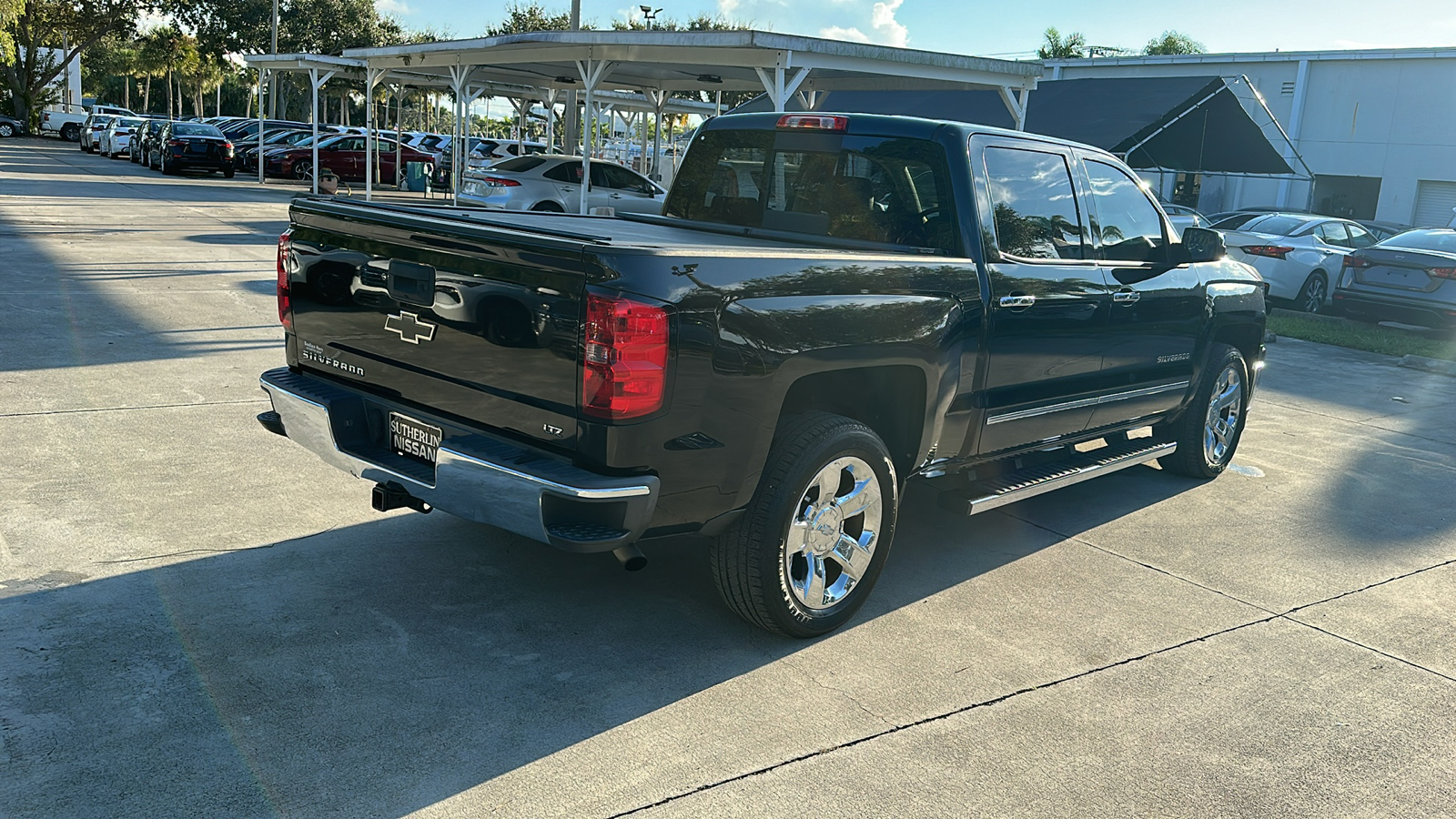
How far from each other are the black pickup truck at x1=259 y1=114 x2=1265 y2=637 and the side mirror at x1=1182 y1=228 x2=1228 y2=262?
0.02 m

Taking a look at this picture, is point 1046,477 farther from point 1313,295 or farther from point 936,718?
point 1313,295

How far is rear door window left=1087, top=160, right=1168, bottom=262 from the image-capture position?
19.4ft

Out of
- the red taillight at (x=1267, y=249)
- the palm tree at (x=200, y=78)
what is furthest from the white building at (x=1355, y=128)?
the palm tree at (x=200, y=78)

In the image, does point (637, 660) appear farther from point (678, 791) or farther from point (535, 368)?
point (535, 368)

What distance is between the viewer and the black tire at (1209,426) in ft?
22.9

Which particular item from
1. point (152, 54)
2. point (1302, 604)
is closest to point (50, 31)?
point (152, 54)

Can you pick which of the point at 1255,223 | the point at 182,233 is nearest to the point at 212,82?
the point at 182,233

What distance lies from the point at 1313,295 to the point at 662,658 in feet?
56.0

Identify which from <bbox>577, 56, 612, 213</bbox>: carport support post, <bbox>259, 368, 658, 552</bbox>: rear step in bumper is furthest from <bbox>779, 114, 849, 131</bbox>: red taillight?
<bbox>577, 56, 612, 213</bbox>: carport support post

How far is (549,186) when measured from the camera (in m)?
20.7

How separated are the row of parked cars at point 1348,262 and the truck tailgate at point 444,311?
35.3 ft

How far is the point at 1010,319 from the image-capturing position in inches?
199

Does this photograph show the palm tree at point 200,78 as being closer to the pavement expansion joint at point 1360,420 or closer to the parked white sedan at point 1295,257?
the parked white sedan at point 1295,257

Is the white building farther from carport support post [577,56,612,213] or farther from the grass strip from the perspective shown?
carport support post [577,56,612,213]
